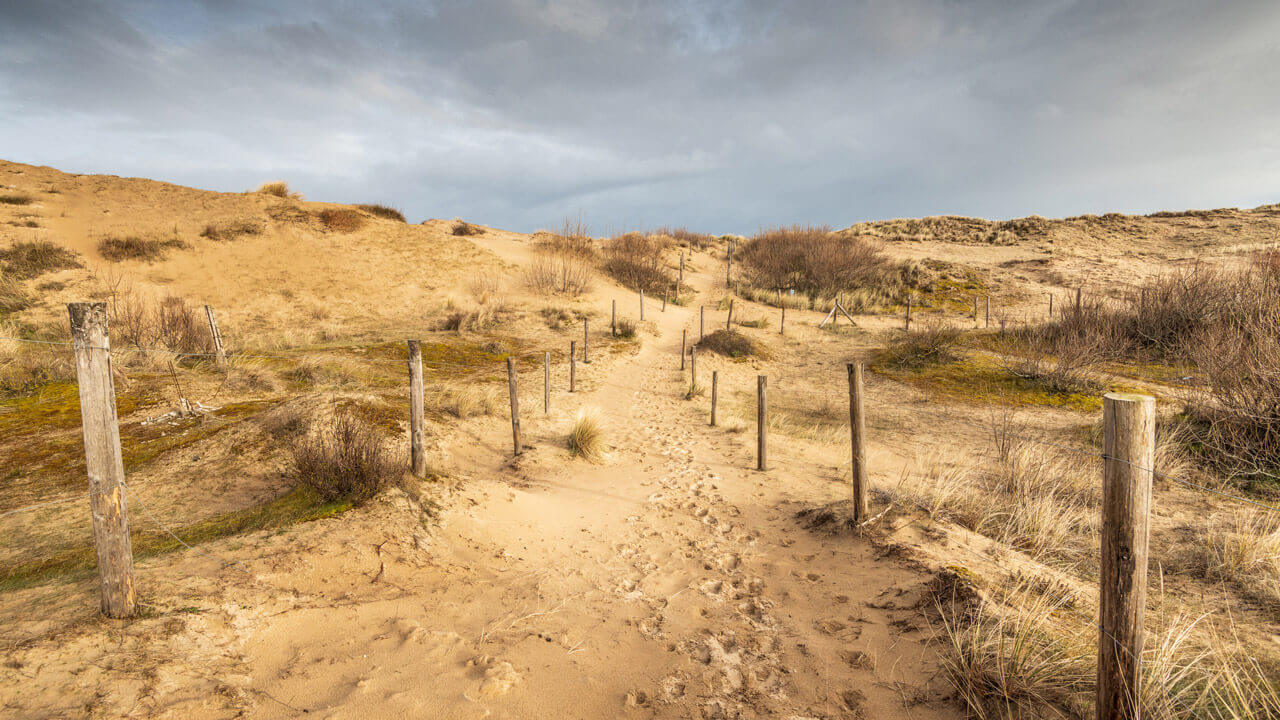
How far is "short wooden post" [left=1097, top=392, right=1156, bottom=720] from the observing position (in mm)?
2338

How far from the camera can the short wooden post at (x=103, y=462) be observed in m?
3.19

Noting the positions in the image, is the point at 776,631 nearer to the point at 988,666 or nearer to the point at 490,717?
the point at 988,666

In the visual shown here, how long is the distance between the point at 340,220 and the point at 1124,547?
3603 cm

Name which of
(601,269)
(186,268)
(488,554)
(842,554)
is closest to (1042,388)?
(842,554)

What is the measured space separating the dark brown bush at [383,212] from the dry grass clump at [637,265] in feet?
49.0

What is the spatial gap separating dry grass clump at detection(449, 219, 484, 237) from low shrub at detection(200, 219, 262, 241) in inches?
517

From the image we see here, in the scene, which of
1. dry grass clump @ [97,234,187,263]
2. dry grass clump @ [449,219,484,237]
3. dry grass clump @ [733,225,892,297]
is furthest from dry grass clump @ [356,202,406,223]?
dry grass clump @ [733,225,892,297]

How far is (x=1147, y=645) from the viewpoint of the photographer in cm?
325

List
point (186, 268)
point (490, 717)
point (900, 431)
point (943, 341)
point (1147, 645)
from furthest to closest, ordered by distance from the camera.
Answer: point (186, 268) → point (943, 341) → point (900, 431) → point (1147, 645) → point (490, 717)

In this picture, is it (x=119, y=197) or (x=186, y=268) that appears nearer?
(x=186, y=268)

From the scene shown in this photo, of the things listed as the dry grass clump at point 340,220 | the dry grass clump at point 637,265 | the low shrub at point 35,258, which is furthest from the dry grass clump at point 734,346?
the low shrub at point 35,258

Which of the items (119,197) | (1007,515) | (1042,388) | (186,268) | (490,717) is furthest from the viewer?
(119,197)

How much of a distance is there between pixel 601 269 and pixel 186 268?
2041 cm

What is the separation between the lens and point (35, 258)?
66.6ft
